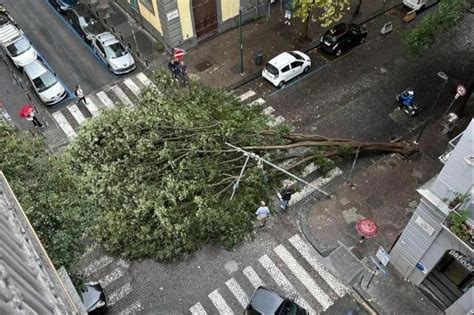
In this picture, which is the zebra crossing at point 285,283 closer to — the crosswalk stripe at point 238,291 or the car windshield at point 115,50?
the crosswalk stripe at point 238,291

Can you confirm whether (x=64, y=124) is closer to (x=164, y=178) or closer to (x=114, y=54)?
(x=114, y=54)

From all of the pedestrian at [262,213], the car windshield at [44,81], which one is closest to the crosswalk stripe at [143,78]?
the car windshield at [44,81]

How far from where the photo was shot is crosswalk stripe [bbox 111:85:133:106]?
2722cm

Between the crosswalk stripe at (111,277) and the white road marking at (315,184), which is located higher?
the white road marking at (315,184)

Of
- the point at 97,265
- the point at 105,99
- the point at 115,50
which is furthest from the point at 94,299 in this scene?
the point at 115,50

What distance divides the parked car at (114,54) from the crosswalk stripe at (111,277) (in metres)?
13.8

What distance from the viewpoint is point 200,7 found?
28938 mm

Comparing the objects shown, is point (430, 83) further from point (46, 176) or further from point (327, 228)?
point (46, 176)

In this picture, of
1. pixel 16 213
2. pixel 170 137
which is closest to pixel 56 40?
pixel 170 137

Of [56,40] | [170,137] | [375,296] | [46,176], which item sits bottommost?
[375,296]

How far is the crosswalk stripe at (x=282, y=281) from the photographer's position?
18891 millimetres

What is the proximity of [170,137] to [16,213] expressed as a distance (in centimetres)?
965

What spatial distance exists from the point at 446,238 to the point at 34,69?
24.1 metres

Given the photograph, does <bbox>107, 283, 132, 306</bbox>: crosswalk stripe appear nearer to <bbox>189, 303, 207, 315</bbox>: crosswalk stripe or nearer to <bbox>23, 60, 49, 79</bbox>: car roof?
<bbox>189, 303, 207, 315</bbox>: crosswalk stripe
